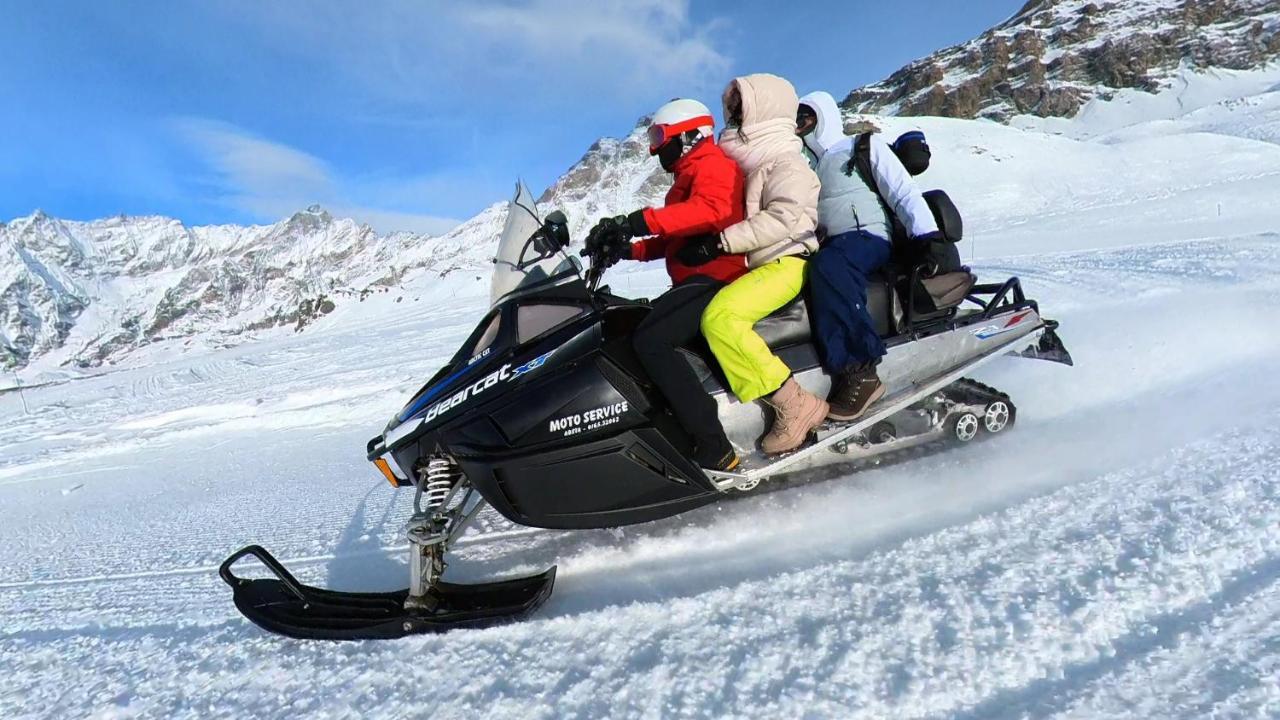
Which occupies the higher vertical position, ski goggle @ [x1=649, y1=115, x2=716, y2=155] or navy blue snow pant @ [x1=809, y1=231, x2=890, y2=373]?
ski goggle @ [x1=649, y1=115, x2=716, y2=155]

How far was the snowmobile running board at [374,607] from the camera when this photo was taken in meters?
2.24

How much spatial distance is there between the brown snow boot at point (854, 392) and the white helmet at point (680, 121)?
3.95 feet

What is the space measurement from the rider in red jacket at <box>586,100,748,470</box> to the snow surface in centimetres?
57

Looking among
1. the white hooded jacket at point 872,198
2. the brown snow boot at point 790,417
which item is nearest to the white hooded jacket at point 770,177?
the white hooded jacket at point 872,198

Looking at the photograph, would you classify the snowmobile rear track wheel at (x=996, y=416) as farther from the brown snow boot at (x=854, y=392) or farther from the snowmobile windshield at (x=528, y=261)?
the snowmobile windshield at (x=528, y=261)

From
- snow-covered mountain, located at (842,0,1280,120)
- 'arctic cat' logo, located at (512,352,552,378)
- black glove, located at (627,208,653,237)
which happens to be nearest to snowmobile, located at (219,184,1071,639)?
'arctic cat' logo, located at (512,352,552,378)

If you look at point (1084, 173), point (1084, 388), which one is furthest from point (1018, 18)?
point (1084, 388)

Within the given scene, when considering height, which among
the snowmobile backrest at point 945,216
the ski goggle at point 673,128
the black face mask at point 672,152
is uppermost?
the ski goggle at point 673,128

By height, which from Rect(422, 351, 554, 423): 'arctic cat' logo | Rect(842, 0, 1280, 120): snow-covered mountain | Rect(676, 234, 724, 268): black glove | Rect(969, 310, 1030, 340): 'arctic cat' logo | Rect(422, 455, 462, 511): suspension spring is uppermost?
Rect(842, 0, 1280, 120): snow-covered mountain

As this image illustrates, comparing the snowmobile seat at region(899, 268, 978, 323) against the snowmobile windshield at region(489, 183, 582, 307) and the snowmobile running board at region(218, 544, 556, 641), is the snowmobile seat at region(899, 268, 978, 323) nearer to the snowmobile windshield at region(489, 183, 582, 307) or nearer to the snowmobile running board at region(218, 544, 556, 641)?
the snowmobile windshield at region(489, 183, 582, 307)

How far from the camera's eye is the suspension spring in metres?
2.52

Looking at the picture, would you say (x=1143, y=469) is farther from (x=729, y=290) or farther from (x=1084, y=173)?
(x=1084, y=173)

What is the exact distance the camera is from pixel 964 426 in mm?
3330

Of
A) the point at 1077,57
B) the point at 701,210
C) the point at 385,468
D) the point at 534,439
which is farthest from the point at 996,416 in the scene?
the point at 1077,57
